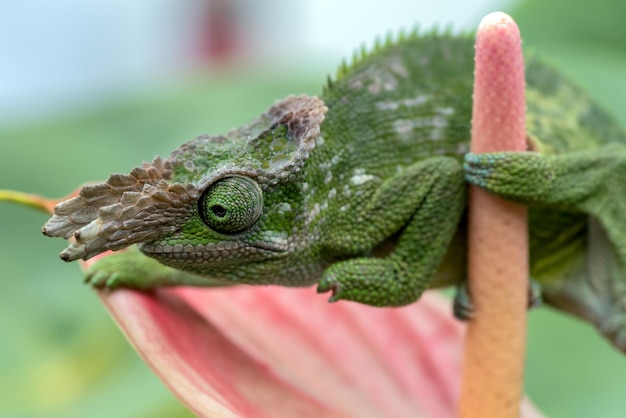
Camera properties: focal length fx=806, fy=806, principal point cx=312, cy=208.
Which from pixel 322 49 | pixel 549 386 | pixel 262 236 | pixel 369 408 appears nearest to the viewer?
pixel 262 236

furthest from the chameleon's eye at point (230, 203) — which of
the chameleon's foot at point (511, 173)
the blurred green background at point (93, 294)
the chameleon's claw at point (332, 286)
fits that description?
the blurred green background at point (93, 294)

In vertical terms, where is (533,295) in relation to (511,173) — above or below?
below

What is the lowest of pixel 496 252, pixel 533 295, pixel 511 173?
pixel 533 295

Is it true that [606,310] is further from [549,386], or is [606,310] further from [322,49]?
[322,49]

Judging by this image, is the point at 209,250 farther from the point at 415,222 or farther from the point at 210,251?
the point at 415,222

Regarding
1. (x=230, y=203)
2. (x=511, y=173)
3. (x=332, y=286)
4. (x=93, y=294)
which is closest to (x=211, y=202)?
(x=230, y=203)

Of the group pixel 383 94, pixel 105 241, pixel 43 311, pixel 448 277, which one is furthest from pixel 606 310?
pixel 43 311

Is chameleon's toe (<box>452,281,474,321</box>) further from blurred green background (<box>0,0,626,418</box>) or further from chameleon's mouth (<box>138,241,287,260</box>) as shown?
blurred green background (<box>0,0,626,418</box>)

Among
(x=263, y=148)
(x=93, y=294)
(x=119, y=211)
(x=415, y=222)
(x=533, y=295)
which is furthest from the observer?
(x=93, y=294)
